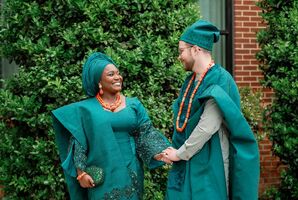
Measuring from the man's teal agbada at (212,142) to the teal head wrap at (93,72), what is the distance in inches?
24.5

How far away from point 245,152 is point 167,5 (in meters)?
2.43

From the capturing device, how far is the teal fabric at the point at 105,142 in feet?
16.7

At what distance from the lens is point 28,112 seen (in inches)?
259

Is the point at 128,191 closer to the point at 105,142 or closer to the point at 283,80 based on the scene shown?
the point at 105,142

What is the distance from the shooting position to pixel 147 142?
533cm

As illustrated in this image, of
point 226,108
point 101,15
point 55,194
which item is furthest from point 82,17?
point 226,108

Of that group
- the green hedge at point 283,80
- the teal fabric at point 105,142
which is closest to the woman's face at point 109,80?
the teal fabric at point 105,142

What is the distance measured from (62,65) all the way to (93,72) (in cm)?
147

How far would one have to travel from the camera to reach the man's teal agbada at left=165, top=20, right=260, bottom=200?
4.81m

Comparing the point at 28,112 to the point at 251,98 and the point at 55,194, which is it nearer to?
the point at 55,194

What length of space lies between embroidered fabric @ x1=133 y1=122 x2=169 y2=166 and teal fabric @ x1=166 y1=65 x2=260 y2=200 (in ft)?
1.35

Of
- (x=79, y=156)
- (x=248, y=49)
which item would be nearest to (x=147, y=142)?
(x=79, y=156)

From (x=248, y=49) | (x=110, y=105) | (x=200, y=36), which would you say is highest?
(x=200, y=36)

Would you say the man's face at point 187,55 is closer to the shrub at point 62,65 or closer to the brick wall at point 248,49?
the shrub at point 62,65
